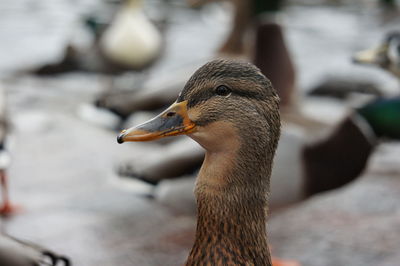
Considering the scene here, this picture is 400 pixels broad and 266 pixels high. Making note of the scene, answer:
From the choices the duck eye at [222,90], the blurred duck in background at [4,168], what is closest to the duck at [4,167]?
the blurred duck in background at [4,168]

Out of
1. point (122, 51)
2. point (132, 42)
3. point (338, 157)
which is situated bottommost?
point (338, 157)

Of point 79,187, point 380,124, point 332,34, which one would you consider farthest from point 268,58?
point 332,34

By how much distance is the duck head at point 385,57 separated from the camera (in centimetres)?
508

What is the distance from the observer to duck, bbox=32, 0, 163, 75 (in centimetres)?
726

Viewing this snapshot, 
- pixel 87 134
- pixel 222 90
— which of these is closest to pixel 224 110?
pixel 222 90

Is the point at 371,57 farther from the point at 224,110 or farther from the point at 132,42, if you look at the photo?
the point at 224,110

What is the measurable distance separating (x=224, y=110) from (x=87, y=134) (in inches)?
157

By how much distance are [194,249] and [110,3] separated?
1005cm

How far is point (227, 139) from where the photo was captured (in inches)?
71.1

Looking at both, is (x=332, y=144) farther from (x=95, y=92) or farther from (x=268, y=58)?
(x=95, y=92)

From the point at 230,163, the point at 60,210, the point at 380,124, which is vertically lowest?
the point at 60,210

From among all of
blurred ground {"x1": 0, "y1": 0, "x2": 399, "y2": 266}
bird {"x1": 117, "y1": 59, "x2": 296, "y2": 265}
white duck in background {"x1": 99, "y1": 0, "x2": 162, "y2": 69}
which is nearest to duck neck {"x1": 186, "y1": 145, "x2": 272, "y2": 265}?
bird {"x1": 117, "y1": 59, "x2": 296, "y2": 265}

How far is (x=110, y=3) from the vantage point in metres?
11.5

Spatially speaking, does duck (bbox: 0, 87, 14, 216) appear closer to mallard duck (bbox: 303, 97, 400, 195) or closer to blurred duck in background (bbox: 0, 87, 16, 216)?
blurred duck in background (bbox: 0, 87, 16, 216)
